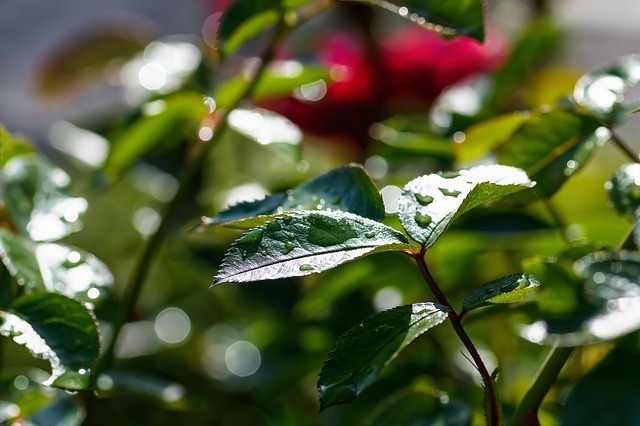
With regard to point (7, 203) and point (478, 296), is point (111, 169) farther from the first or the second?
point (478, 296)

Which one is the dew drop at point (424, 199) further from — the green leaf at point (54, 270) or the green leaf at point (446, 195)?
the green leaf at point (54, 270)

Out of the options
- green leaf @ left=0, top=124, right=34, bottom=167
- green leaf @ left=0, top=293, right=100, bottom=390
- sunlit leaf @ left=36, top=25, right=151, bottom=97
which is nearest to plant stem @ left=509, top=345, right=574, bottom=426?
green leaf @ left=0, top=293, right=100, bottom=390

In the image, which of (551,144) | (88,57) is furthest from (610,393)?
(88,57)

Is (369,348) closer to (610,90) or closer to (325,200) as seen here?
(325,200)

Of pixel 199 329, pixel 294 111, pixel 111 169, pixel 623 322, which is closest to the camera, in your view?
pixel 623 322

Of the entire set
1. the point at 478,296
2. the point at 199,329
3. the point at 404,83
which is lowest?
the point at 199,329

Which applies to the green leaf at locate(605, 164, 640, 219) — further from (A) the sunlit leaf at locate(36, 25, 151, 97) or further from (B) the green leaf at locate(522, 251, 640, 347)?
(A) the sunlit leaf at locate(36, 25, 151, 97)

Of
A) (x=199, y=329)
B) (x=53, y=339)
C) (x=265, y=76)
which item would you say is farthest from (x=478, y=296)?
(x=199, y=329)
